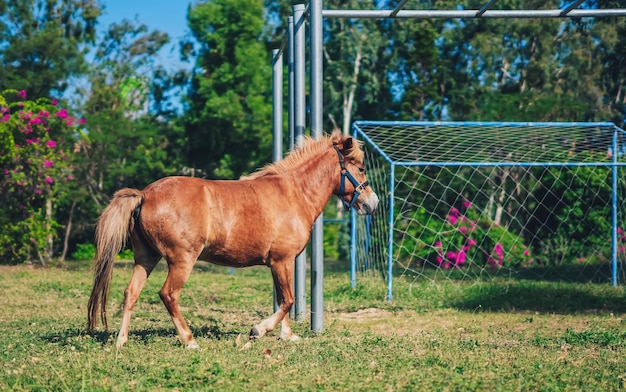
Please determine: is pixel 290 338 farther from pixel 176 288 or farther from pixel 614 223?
pixel 614 223

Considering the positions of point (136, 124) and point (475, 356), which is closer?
point (475, 356)

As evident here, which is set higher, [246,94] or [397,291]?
[246,94]

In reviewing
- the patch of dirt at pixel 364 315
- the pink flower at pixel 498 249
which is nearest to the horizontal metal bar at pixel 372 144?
the patch of dirt at pixel 364 315

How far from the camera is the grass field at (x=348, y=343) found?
5793 mm

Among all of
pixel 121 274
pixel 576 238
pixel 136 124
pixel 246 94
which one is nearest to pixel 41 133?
pixel 121 274

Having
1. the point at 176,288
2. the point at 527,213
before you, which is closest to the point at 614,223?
the point at 527,213

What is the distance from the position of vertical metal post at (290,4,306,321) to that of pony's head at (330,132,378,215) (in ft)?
3.55

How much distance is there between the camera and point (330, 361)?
6617 mm

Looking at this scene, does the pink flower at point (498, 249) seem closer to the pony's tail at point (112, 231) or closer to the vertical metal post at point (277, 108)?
the vertical metal post at point (277, 108)

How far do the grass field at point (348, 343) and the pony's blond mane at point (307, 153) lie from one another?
176 cm

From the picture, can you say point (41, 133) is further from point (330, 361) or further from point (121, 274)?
point (330, 361)

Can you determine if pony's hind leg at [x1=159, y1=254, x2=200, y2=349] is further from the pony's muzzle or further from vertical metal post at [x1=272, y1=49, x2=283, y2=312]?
vertical metal post at [x1=272, y1=49, x2=283, y2=312]

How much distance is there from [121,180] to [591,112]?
19.0 metres

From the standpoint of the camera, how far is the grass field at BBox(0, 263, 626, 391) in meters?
5.79
